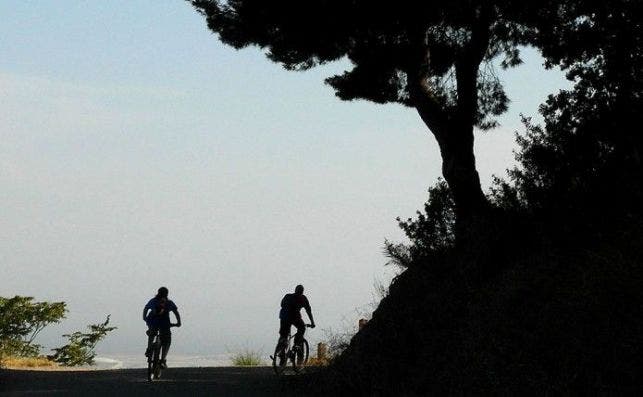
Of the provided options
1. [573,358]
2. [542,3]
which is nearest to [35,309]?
[542,3]

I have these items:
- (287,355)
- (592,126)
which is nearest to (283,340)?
(287,355)

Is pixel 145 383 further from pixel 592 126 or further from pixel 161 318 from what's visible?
pixel 592 126

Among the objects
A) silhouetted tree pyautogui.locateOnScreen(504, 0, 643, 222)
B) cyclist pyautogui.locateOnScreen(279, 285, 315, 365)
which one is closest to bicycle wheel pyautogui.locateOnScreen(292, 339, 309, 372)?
cyclist pyautogui.locateOnScreen(279, 285, 315, 365)

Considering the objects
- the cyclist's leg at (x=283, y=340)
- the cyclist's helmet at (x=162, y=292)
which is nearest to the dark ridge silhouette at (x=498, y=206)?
the cyclist's leg at (x=283, y=340)

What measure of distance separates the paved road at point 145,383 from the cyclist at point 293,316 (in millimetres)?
801

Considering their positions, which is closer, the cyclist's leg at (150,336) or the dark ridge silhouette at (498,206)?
the dark ridge silhouette at (498,206)

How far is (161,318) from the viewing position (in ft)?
67.0

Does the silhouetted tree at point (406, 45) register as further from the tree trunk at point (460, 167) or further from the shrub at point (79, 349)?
the shrub at point (79, 349)

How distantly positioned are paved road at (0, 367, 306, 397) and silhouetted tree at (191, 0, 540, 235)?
4556mm

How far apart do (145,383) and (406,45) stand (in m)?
7.81

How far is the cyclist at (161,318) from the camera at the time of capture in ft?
66.8

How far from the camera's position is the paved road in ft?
56.2

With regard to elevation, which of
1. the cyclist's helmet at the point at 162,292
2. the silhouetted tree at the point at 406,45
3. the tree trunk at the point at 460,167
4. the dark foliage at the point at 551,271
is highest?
the silhouetted tree at the point at 406,45

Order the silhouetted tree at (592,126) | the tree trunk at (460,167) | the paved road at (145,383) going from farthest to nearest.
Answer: the tree trunk at (460,167)
the paved road at (145,383)
the silhouetted tree at (592,126)
